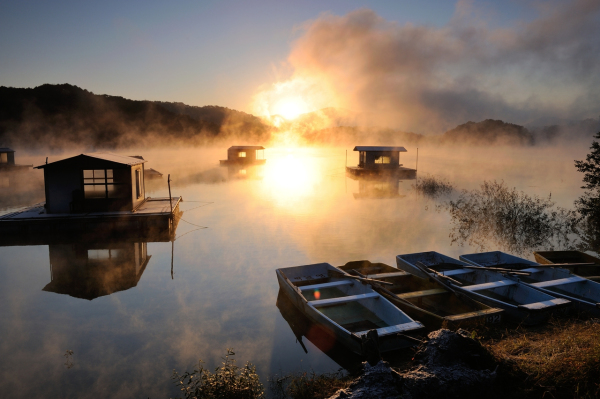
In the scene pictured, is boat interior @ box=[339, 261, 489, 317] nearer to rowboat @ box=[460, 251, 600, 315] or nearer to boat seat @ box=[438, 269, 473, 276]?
boat seat @ box=[438, 269, 473, 276]

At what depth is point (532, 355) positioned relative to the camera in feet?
22.3

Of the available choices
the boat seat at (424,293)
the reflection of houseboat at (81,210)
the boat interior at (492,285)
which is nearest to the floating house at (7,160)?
the reflection of houseboat at (81,210)

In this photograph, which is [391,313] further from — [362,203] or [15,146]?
[15,146]

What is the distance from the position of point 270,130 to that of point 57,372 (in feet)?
625

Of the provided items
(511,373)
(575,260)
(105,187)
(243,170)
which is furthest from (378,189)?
(511,373)

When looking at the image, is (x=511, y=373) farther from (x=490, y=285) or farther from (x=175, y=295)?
(x=175, y=295)

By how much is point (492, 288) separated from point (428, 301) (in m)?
1.76

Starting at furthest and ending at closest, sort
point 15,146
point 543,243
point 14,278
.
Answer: point 15,146
point 543,243
point 14,278

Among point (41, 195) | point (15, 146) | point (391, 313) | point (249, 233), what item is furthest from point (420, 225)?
point (15, 146)

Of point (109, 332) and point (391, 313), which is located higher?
point (391, 313)

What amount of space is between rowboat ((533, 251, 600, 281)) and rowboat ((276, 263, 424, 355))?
6.76 meters

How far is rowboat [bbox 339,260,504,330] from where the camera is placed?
8766mm

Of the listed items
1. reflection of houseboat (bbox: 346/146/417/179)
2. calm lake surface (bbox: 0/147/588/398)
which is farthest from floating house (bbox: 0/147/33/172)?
reflection of houseboat (bbox: 346/146/417/179)

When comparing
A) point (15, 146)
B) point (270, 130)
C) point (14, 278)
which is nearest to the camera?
point (14, 278)
